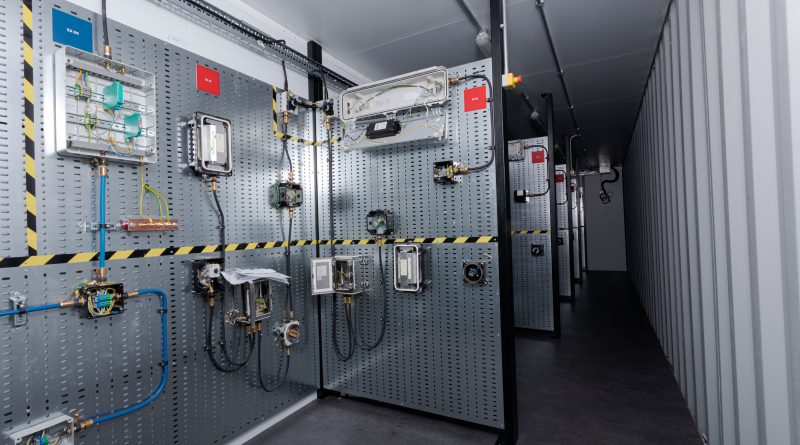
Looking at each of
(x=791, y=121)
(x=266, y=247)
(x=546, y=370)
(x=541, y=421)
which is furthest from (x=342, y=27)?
(x=546, y=370)

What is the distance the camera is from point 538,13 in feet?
10.4

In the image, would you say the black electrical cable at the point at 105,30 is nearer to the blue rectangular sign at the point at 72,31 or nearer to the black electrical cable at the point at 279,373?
the blue rectangular sign at the point at 72,31

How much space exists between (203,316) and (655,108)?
14.9 feet

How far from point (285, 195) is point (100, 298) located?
135cm

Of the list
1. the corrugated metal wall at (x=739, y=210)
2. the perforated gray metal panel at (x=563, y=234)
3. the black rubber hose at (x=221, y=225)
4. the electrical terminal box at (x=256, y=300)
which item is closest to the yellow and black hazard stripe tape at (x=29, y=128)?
the black rubber hose at (x=221, y=225)

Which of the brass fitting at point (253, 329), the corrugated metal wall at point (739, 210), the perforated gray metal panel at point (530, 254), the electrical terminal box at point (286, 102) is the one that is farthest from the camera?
the perforated gray metal panel at point (530, 254)

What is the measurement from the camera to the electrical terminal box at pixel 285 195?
294cm

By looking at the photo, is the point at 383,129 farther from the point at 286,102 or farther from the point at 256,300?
the point at 256,300

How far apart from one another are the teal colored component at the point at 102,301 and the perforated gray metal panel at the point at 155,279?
0.12m

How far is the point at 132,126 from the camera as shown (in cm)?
202

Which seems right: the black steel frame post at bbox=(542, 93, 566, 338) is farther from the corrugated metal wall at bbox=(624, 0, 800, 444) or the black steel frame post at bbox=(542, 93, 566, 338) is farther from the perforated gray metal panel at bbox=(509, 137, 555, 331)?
the corrugated metal wall at bbox=(624, 0, 800, 444)

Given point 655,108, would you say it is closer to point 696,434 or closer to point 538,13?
point 538,13

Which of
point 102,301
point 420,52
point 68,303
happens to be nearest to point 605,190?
point 420,52

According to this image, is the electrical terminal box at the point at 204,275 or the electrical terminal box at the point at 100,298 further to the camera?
the electrical terminal box at the point at 204,275
